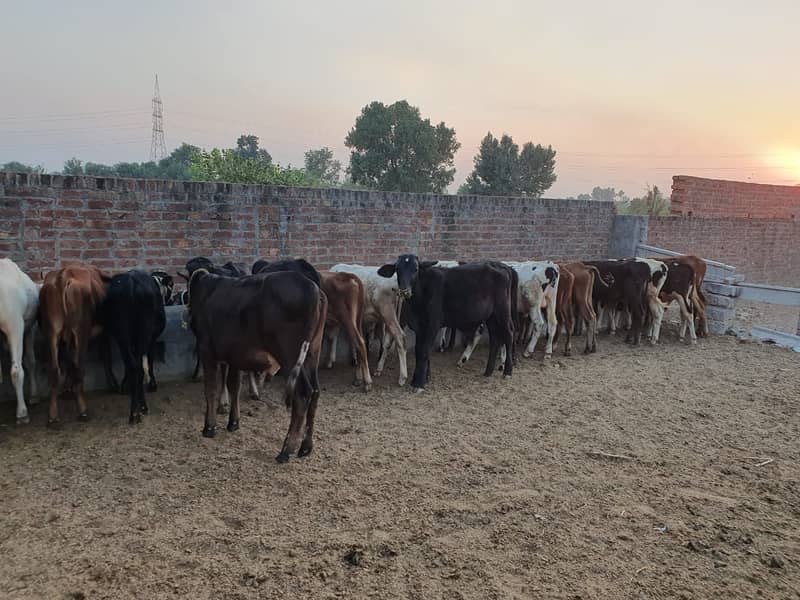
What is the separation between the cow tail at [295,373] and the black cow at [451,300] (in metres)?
2.12

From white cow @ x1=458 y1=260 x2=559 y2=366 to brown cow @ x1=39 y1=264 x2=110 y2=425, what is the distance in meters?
4.85

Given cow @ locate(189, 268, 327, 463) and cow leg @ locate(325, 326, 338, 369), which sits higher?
cow @ locate(189, 268, 327, 463)

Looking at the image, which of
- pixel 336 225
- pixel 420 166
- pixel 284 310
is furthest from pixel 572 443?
pixel 420 166

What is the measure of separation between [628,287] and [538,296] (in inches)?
75.9

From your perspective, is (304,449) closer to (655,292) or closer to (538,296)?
(538,296)

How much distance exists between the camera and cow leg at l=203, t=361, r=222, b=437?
4.73 metres

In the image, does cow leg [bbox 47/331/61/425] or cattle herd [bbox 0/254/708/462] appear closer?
cattle herd [bbox 0/254/708/462]

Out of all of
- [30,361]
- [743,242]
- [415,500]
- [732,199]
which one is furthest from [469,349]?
[732,199]

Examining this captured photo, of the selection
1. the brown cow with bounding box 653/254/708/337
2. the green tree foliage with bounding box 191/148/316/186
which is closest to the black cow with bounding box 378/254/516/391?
the brown cow with bounding box 653/254/708/337

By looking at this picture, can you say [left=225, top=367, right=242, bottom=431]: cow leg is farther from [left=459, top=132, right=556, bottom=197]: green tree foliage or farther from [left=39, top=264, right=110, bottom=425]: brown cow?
[left=459, top=132, right=556, bottom=197]: green tree foliage

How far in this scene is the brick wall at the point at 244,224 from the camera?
6.60 m

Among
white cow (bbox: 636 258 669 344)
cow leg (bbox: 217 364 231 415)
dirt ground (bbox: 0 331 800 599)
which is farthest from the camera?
white cow (bbox: 636 258 669 344)

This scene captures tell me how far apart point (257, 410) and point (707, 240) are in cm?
1392

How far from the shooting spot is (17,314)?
190 inches
